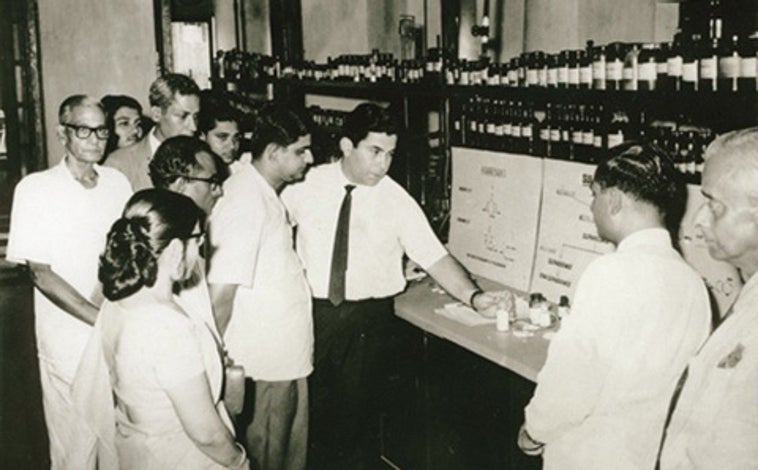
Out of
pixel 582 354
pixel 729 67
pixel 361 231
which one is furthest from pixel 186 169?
pixel 729 67

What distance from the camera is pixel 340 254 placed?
3.37 metres

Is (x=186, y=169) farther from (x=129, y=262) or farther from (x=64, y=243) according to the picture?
(x=129, y=262)

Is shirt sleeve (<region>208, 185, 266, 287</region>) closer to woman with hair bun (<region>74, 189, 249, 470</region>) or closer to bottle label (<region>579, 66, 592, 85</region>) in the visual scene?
woman with hair bun (<region>74, 189, 249, 470</region>)

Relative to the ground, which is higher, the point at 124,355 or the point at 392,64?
the point at 392,64

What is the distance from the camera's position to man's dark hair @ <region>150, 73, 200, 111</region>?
3.87m

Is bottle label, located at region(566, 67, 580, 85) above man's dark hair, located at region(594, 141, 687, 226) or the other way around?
above

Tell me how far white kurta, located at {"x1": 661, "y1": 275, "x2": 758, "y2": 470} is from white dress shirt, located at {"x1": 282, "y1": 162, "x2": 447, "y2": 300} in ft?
6.12

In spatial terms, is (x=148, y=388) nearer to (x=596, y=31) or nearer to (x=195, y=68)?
(x=596, y=31)

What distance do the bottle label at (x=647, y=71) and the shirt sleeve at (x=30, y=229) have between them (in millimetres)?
2420

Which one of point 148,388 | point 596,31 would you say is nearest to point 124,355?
point 148,388

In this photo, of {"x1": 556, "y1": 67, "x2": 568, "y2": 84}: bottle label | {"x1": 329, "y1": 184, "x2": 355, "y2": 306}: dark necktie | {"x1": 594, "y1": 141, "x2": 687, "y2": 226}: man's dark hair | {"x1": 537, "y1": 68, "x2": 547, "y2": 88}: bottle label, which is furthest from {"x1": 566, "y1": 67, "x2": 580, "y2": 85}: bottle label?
{"x1": 594, "y1": 141, "x2": 687, "y2": 226}: man's dark hair

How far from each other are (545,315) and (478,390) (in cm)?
41

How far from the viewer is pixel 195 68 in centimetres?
893

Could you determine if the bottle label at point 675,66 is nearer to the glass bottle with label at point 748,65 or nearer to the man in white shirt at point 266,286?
the glass bottle with label at point 748,65
